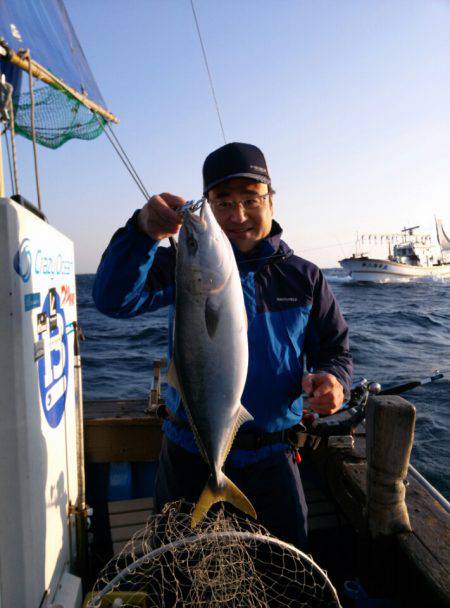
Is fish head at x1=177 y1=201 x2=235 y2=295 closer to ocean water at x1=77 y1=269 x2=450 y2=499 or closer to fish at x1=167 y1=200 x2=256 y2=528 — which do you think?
fish at x1=167 y1=200 x2=256 y2=528

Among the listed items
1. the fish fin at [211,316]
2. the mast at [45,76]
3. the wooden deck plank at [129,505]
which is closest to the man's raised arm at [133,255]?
the fish fin at [211,316]

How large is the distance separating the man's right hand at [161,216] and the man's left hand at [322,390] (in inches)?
43.7

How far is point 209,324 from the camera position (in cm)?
200

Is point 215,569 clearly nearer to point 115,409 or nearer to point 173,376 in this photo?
point 173,376

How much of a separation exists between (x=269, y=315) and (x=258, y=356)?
27 centimetres

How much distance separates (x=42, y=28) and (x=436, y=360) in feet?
45.0

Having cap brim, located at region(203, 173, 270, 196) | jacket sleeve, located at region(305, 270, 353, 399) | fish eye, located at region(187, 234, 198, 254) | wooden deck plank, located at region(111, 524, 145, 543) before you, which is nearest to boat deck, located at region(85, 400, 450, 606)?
wooden deck plank, located at region(111, 524, 145, 543)

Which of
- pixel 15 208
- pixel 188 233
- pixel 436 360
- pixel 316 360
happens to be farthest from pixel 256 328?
pixel 436 360

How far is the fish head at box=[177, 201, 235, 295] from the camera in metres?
1.98

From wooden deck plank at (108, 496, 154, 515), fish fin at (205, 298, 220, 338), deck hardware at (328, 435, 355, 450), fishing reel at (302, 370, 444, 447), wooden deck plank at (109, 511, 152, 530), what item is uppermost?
fish fin at (205, 298, 220, 338)

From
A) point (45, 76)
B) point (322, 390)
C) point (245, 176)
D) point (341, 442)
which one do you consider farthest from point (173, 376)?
point (45, 76)

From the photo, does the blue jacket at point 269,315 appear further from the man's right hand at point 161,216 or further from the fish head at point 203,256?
the fish head at point 203,256

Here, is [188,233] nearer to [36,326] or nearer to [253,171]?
[253,171]

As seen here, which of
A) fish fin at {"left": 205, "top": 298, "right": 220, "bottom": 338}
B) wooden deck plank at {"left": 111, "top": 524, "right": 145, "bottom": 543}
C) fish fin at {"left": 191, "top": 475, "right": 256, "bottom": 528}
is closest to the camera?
fish fin at {"left": 205, "top": 298, "right": 220, "bottom": 338}
